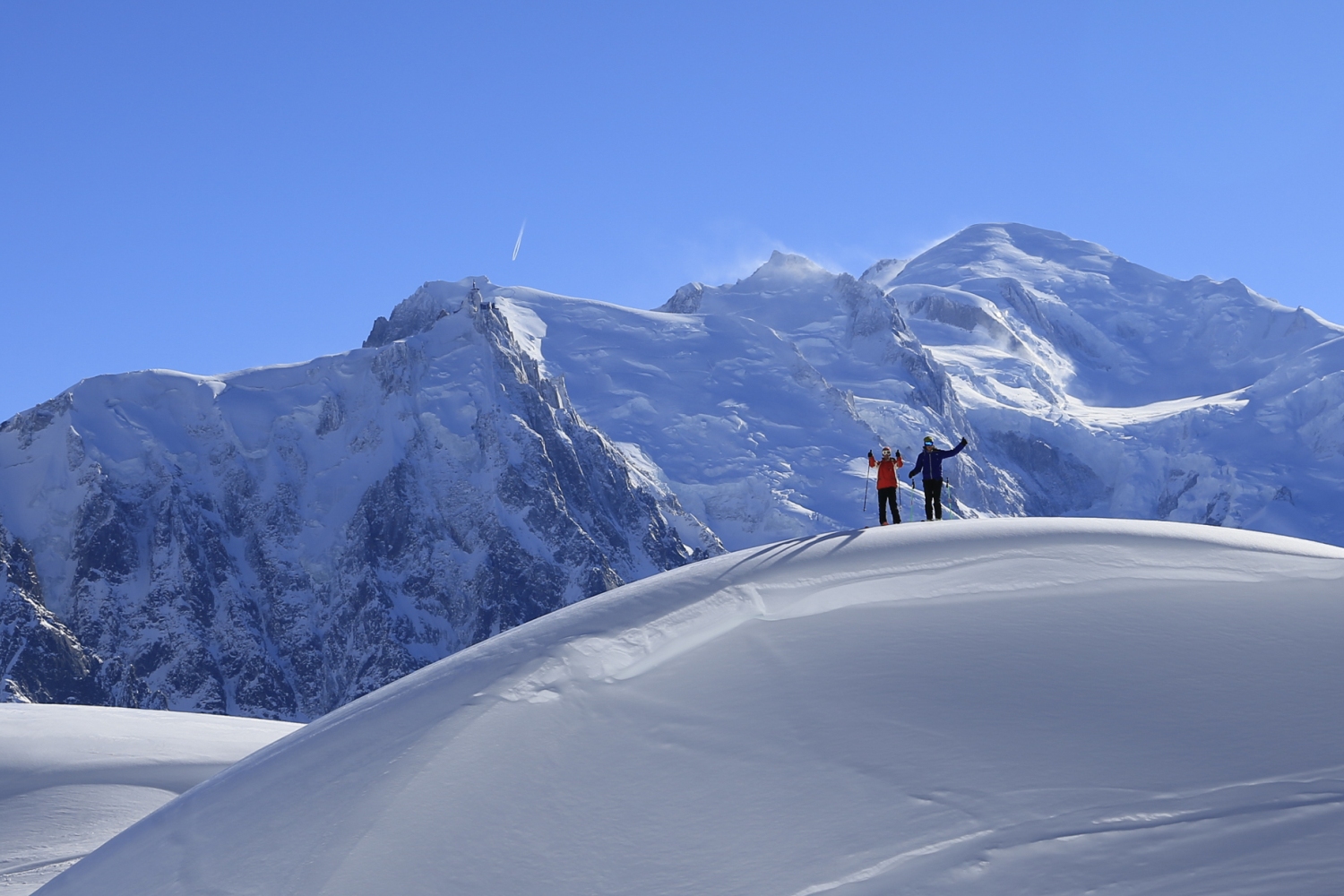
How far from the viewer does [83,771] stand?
23.2 meters

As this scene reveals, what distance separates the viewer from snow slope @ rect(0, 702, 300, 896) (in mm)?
19772

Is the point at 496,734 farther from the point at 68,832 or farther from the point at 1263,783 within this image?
the point at 68,832

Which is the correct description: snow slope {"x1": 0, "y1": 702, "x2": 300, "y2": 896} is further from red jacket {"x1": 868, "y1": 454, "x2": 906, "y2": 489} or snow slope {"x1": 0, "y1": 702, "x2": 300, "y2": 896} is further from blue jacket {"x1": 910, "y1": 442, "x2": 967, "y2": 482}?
blue jacket {"x1": 910, "y1": 442, "x2": 967, "y2": 482}

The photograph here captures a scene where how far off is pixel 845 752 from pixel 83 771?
1841cm

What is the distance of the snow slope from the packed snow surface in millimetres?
8017

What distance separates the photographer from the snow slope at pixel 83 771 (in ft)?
64.9

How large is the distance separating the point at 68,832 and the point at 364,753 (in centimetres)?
1137

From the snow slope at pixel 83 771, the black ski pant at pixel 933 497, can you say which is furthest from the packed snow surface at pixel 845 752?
the snow slope at pixel 83 771

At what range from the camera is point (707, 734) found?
37.0 feet

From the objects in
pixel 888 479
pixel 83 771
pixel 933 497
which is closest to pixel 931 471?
pixel 933 497

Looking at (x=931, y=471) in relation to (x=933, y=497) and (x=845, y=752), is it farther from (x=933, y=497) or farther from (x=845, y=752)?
(x=845, y=752)

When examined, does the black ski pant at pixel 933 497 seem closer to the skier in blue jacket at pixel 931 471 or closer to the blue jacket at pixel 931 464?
the skier in blue jacket at pixel 931 471

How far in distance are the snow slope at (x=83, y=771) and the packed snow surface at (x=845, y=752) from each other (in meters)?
8.02

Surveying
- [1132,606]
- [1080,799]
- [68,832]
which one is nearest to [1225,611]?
[1132,606]
